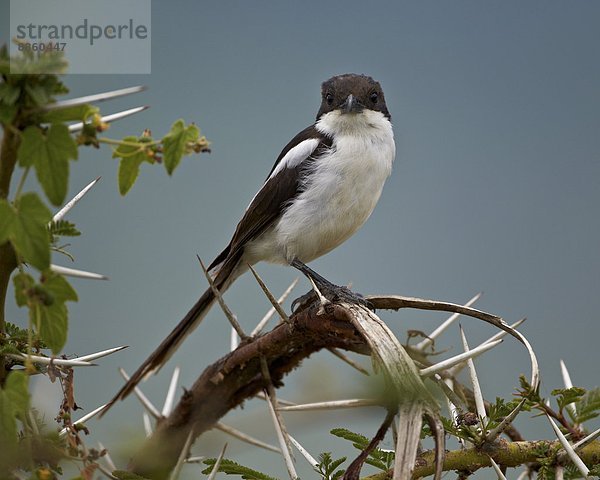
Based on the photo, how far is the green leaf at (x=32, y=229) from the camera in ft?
3.18

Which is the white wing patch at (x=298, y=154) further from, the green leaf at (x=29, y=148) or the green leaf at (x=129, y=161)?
the green leaf at (x=29, y=148)

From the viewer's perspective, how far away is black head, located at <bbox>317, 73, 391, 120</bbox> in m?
3.72

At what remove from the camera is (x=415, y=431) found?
98cm

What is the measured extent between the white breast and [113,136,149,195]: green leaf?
2321mm

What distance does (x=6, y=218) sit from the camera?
0.96m

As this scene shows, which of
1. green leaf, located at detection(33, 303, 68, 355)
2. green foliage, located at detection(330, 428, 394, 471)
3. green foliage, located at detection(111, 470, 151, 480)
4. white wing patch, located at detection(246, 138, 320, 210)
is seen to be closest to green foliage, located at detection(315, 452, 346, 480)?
green foliage, located at detection(330, 428, 394, 471)

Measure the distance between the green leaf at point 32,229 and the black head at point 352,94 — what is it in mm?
2815

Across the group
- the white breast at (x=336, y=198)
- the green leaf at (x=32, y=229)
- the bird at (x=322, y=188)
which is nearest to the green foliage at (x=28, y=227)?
the green leaf at (x=32, y=229)

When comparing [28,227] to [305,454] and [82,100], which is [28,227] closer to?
[82,100]

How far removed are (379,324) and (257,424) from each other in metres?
0.77

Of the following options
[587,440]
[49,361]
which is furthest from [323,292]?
[49,361]

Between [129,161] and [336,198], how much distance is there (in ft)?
7.69

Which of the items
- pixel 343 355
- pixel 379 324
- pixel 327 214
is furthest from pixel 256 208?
pixel 379 324

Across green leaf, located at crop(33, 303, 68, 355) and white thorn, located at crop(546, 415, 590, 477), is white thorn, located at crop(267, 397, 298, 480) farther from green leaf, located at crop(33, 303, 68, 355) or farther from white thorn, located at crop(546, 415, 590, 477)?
green leaf, located at crop(33, 303, 68, 355)
